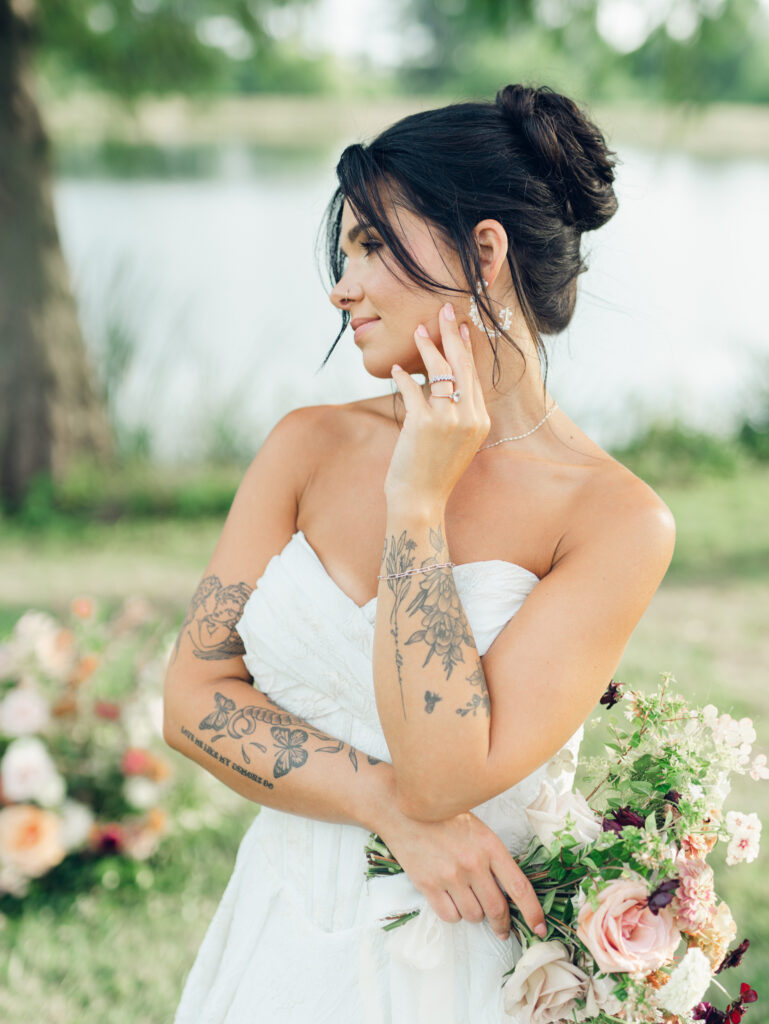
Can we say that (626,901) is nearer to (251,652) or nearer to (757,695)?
(251,652)

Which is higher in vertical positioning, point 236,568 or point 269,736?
point 236,568

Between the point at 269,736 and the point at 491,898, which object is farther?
the point at 269,736

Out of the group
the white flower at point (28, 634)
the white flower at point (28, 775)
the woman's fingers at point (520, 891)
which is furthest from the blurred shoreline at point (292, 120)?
the woman's fingers at point (520, 891)

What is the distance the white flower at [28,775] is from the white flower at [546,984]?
7.44 ft

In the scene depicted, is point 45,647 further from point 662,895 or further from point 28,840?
point 662,895

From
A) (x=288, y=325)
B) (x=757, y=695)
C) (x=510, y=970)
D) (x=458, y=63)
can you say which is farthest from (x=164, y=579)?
(x=458, y=63)

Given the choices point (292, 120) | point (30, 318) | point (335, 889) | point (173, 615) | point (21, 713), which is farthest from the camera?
point (292, 120)

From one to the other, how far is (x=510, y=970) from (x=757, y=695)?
3542mm

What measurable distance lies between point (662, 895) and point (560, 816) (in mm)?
218

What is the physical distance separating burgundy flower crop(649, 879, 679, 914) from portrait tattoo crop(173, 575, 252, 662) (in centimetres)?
91

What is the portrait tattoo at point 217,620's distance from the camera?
1.88 meters

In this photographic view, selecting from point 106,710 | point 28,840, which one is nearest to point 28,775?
point 28,840

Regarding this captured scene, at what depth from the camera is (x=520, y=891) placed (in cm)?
155

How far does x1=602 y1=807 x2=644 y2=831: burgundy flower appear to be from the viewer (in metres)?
1.44
